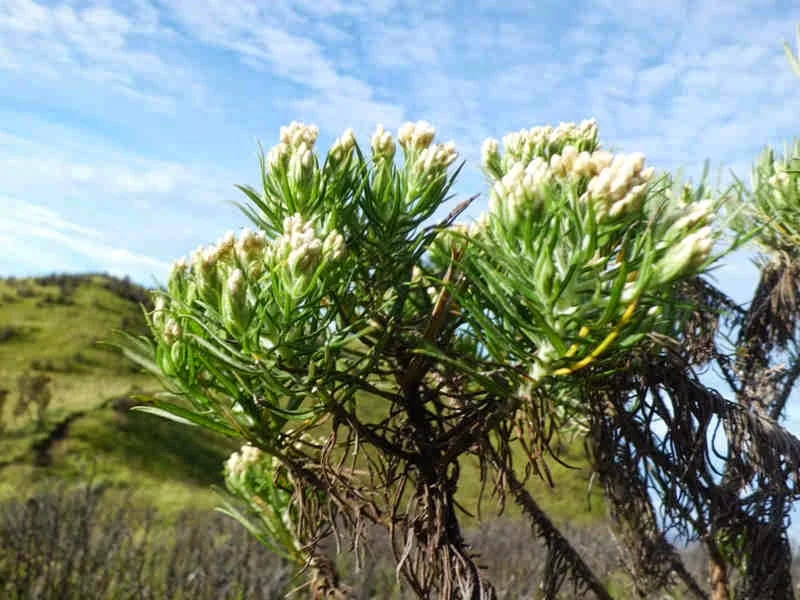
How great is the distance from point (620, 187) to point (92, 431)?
1730 cm

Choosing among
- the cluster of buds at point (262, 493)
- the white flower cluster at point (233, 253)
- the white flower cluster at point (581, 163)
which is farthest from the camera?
the cluster of buds at point (262, 493)

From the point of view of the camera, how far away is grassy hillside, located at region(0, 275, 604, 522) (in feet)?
46.4

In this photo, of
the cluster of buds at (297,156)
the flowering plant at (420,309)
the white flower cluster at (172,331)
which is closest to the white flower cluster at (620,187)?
the flowering plant at (420,309)

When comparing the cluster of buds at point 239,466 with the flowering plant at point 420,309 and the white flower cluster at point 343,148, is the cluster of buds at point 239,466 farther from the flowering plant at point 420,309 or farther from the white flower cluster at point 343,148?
the white flower cluster at point 343,148

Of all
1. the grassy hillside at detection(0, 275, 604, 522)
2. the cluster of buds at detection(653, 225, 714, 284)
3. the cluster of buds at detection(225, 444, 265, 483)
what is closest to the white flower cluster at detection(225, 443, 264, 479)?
the cluster of buds at detection(225, 444, 265, 483)

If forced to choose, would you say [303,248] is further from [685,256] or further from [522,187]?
Answer: [685,256]

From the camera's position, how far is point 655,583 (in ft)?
5.99

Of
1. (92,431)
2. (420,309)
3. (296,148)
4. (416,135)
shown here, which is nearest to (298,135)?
(296,148)

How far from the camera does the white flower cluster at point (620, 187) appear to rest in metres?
0.79

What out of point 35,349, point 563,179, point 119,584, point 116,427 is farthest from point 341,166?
point 35,349

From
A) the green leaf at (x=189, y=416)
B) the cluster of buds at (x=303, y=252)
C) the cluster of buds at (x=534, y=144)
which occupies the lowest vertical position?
the green leaf at (x=189, y=416)

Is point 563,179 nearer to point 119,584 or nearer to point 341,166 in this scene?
point 341,166

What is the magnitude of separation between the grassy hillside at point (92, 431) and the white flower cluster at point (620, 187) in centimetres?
934

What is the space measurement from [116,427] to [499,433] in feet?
56.3
